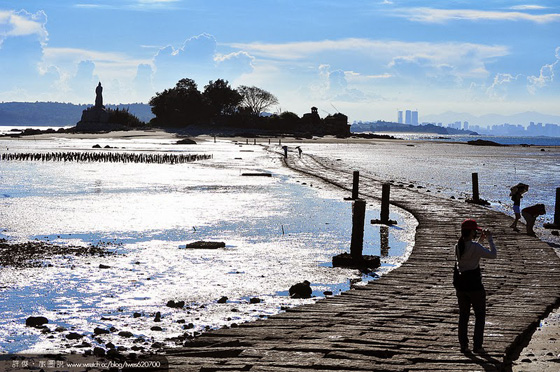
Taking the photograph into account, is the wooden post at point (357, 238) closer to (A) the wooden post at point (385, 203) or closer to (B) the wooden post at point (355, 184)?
(A) the wooden post at point (385, 203)

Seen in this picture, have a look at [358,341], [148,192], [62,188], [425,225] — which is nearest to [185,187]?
[148,192]

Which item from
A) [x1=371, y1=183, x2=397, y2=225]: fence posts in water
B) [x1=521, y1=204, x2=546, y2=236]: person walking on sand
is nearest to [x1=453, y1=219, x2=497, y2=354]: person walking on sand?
[x1=521, y1=204, x2=546, y2=236]: person walking on sand

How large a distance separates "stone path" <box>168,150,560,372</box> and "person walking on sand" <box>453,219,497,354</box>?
0.92 feet

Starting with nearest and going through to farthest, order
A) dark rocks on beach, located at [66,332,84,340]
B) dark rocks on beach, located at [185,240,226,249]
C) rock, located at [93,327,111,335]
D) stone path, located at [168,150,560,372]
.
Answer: stone path, located at [168,150,560,372], dark rocks on beach, located at [66,332,84,340], rock, located at [93,327,111,335], dark rocks on beach, located at [185,240,226,249]

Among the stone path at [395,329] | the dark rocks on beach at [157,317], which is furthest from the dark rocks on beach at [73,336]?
the stone path at [395,329]

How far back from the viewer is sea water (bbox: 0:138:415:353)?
13.9m

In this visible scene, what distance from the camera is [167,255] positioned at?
20875 millimetres

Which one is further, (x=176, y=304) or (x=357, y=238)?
(x=357, y=238)

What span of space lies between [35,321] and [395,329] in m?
6.78

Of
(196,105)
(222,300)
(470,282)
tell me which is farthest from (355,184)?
(196,105)

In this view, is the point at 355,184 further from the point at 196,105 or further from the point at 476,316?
the point at 196,105

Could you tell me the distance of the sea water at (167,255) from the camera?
13852 millimetres

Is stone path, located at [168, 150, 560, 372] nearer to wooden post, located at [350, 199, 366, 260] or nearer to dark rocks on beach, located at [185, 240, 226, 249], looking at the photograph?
wooden post, located at [350, 199, 366, 260]

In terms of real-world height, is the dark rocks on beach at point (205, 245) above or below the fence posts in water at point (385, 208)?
below
